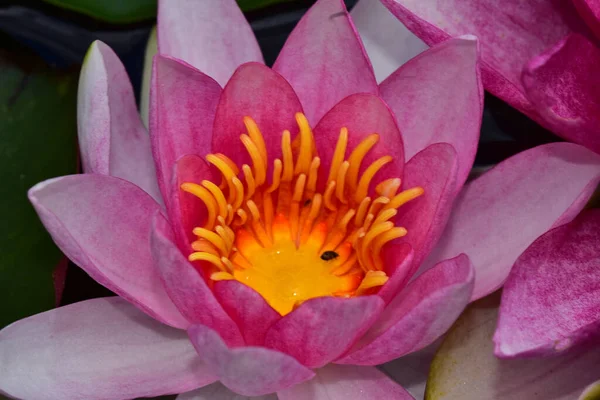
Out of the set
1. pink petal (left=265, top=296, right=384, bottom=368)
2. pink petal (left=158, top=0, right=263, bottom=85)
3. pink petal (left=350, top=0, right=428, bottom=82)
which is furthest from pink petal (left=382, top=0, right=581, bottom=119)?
pink petal (left=265, top=296, right=384, bottom=368)

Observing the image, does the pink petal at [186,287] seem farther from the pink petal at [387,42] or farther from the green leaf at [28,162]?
the pink petal at [387,42]

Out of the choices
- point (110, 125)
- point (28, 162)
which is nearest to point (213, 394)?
point (110, 125)

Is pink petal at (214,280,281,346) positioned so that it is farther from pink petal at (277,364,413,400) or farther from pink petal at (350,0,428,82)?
pink petal at (350,0,428,82)

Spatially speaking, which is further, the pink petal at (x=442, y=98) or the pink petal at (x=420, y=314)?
the pink petal at (x=442, y=98)

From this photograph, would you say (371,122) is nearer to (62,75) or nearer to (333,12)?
(333,12)

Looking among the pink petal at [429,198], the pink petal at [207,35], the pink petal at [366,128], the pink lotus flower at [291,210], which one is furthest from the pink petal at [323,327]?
the pink petal at [207,35]
